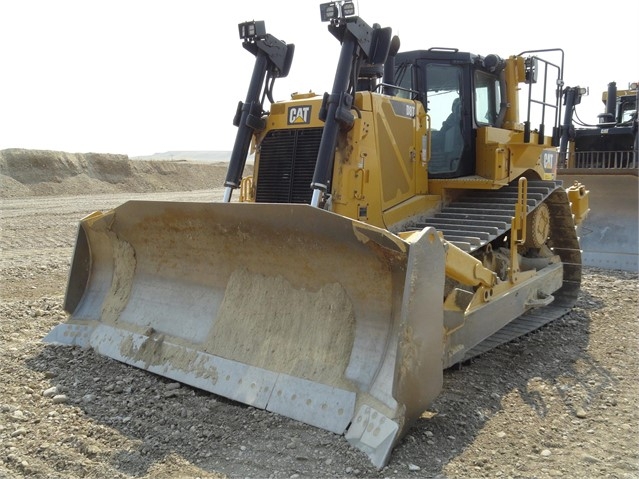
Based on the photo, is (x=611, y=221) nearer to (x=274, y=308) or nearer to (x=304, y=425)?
(x=274, y=308)

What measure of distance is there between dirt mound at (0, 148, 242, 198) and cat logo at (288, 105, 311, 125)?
21669 mm

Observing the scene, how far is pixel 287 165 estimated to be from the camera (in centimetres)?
537

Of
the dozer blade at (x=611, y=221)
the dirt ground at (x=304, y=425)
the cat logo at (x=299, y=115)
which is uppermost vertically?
the cat logo at (x=299, y=115)

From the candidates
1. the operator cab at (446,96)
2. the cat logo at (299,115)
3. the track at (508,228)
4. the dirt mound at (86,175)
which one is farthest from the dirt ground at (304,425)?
the dirt mound at (86,175)

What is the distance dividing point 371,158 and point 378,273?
5.08 feet

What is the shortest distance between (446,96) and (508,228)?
1.48 meters

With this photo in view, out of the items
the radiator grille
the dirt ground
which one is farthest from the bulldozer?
the radiator grille

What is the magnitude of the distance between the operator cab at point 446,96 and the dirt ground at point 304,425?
176 centimetres

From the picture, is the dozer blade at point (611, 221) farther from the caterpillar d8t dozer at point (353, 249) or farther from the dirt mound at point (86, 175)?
the dirt mound at point (86, 175)

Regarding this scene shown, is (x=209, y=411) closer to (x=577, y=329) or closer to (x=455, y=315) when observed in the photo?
(x=455, y=315)

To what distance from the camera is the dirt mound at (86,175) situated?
2544 cm

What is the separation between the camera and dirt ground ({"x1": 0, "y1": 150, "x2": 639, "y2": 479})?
10.8 ft

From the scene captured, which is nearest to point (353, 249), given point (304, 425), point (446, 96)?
point (304, 425)

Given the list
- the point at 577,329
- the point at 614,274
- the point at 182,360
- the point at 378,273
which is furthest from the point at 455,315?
the point at 614,274
